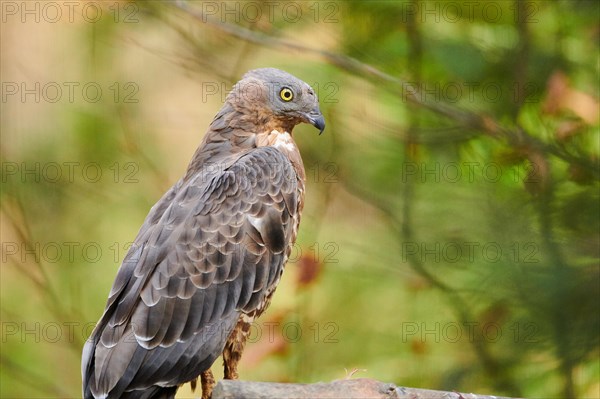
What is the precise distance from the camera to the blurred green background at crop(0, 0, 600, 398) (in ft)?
16.5

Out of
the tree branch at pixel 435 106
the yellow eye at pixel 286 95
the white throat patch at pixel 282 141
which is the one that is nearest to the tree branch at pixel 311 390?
the white throat patch at pixel 282 141

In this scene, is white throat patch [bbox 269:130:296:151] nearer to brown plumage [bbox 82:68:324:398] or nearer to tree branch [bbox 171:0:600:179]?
brown plumage [bbox 82:68:324:398]

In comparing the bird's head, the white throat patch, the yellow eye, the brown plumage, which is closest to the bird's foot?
the brown plumage

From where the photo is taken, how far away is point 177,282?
4.19 metres

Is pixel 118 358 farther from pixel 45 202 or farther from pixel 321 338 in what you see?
pixel 45 202

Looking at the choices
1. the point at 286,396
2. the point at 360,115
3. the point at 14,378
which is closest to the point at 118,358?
the point at 286,396

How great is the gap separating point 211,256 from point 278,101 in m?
0.83

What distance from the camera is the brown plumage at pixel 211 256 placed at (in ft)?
13.3

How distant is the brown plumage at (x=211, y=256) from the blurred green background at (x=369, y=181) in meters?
1.06

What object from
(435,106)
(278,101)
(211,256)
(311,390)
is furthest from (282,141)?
(311,390)

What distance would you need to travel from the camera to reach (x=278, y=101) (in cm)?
464

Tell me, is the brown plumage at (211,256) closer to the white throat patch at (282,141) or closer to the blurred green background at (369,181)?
the white throat patch at (282,141)

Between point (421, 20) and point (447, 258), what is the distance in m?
1.38

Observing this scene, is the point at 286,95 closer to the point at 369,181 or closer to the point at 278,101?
the point at 278,101
